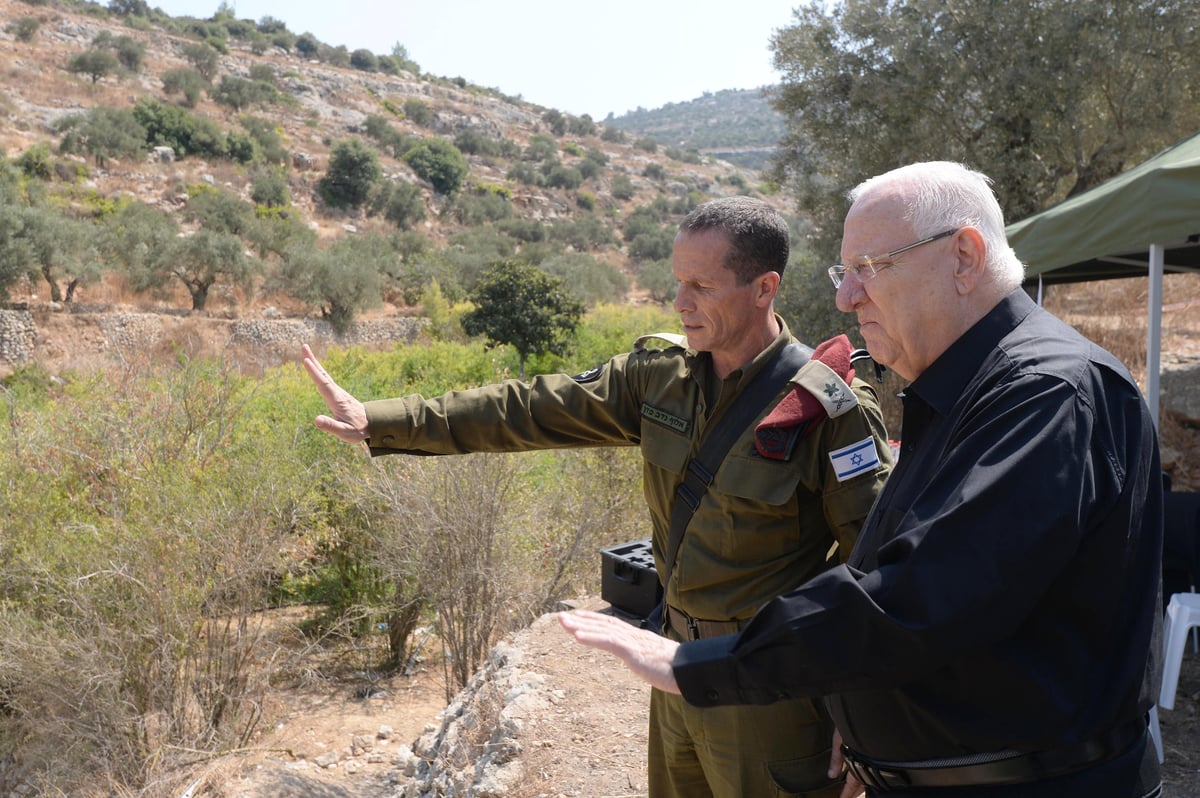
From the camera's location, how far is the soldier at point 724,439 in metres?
1.72

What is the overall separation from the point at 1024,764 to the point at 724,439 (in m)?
0.86

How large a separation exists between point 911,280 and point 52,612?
500cm

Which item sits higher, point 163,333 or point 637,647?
point 637,647

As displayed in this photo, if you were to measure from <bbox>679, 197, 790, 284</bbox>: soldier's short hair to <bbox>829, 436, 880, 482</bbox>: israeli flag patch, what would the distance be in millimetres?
423

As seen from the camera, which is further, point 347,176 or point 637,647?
point 347,176

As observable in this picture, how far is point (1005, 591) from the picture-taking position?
1000 mm

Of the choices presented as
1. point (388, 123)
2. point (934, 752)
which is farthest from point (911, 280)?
point (388, 123)

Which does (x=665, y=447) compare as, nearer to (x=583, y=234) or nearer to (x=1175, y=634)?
(x=1175, y=634)

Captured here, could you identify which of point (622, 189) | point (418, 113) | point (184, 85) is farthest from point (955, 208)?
point (418, 113)

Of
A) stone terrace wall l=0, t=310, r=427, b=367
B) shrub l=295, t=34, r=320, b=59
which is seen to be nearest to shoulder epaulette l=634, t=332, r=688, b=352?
stone terrace wall l=0, t=310, r=427, b=367

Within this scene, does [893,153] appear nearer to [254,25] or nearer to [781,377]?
[781,377]

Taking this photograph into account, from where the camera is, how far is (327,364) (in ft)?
42.5

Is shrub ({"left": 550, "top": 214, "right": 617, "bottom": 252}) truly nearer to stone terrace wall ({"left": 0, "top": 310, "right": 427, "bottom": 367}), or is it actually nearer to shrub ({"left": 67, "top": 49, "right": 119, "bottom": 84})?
stone terrace wall ({"left": 0, "top": 310, "right": 427, "bottom": 367})

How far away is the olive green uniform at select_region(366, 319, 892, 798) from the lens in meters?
1.71
